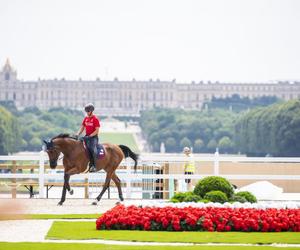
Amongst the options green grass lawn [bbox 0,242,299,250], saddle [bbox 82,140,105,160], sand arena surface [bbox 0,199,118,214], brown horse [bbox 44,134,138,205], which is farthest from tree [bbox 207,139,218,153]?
green grass lawn [bbox 0,242,299,250]

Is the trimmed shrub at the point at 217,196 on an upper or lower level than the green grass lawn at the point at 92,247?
upper

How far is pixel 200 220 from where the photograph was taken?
797 inches

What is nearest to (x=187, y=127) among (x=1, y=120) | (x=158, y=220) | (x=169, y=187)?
(x=1, y=120)

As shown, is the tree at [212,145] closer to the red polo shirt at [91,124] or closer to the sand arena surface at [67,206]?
the sand arena surface at [67,206]

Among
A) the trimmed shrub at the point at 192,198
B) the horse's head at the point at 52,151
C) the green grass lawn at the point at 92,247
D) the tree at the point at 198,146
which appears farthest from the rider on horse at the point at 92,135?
the tree at the point at 198,146

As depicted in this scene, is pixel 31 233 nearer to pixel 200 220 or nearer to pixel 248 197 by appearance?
pixel 200 220

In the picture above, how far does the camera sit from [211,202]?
2205cm

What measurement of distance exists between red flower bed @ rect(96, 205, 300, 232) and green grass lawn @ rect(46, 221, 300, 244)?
0.30m

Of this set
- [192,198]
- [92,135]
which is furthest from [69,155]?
[192,198]

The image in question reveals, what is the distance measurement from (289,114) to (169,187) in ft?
232

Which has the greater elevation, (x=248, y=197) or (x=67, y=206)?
(x=248, y=197)

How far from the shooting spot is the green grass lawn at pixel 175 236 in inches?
739

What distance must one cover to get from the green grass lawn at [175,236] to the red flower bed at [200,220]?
11.8 inches

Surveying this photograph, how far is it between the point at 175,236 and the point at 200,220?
1.05 m
